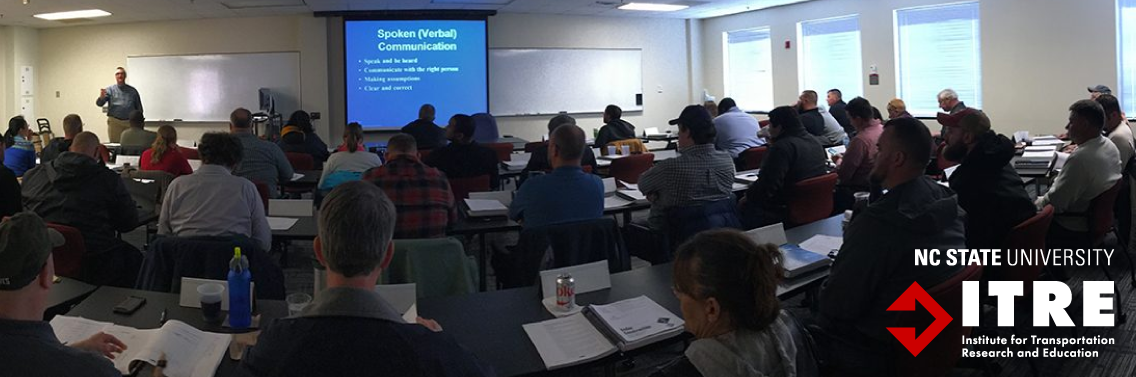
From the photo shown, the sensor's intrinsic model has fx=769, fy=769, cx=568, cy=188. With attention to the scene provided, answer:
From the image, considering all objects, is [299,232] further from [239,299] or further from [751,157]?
[751,157]

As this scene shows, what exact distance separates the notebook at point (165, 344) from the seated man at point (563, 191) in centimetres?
173

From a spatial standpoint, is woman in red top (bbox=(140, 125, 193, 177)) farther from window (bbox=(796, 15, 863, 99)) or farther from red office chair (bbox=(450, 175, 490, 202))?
window (bbox=(796, 15, 863, 99))

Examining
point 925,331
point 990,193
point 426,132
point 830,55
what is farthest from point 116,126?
point 925,331

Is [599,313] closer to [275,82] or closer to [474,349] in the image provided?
[474,349]

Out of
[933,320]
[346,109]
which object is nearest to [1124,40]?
[933,320]

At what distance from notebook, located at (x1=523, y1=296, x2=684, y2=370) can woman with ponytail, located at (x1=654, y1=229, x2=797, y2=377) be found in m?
0.50

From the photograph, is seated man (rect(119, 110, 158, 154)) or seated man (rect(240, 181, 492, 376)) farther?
seated man (rect(119, 110, 158, 154))

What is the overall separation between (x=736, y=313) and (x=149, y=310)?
6.29ft

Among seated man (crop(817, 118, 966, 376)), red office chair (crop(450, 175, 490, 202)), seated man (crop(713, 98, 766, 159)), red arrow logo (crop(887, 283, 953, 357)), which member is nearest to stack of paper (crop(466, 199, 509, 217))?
red office chair (crop(450, 175, 490, 202))

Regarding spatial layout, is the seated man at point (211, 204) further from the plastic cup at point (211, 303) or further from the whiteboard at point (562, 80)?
the whiteboard at point (562, 80)

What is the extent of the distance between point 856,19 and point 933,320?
396 inches

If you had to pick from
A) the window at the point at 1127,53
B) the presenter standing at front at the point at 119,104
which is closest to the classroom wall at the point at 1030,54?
the window at the point at 1127,53

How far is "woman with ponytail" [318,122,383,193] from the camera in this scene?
18.3 ft

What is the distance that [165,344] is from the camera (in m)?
2.04
